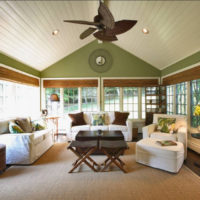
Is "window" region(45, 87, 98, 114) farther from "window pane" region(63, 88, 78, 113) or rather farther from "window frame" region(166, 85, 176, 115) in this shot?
"window frame" region(166, 85, 176, 115)

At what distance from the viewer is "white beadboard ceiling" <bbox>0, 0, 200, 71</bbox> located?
2.65 metres

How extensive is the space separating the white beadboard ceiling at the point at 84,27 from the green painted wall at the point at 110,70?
32.5 inches

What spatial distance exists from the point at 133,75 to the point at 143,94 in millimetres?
859

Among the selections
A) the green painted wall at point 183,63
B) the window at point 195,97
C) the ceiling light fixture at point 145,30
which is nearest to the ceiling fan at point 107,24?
the ceiling light fixture at point 145,30

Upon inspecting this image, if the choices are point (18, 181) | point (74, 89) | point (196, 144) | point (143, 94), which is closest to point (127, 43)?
point (143, 94)

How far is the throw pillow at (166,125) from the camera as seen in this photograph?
12.0 ft

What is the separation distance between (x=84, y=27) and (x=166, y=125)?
143 inches

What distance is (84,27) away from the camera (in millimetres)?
4137

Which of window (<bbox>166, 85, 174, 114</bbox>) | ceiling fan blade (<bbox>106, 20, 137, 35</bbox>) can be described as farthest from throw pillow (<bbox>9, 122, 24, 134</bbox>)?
window (<bbox>166, 85, 174, 114</bbox>)

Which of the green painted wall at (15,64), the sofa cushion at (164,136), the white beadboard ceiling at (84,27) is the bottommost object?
the sofa cushion at (164,136)

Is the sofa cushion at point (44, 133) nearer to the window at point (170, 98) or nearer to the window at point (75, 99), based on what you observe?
the window at point (75, 99)

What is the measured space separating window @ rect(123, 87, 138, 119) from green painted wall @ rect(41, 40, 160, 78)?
0.60 metres

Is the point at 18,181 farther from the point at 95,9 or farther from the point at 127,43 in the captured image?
the point at 127,43

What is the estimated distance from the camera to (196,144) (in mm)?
3502
